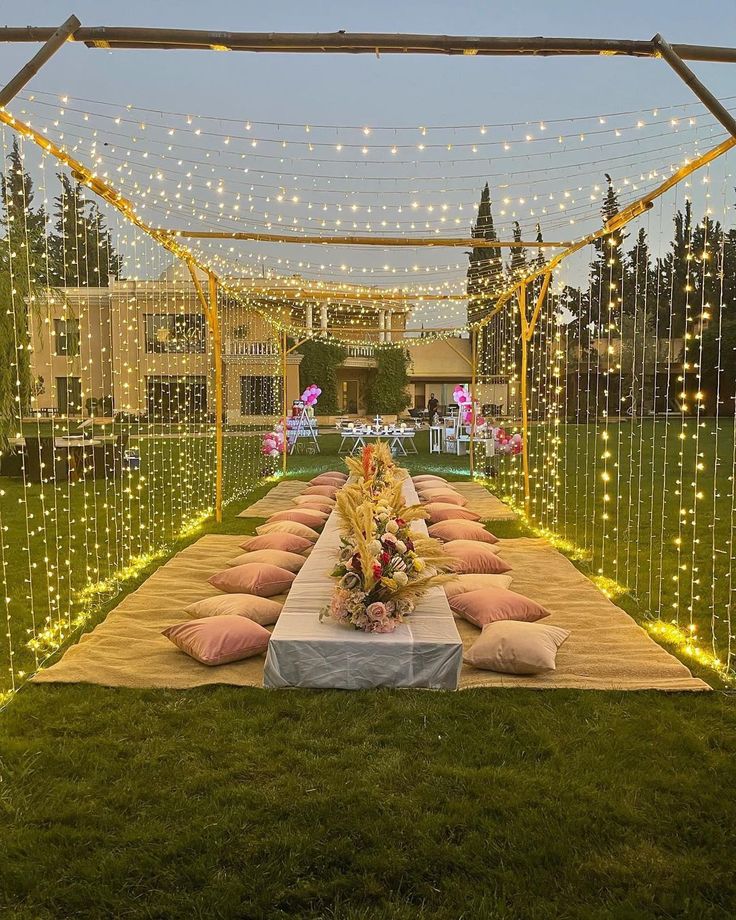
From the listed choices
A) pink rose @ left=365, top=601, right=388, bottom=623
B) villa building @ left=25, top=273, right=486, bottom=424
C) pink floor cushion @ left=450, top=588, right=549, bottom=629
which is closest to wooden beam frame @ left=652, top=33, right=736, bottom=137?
pink rose @ left=365, top=601, right=388, bottom=623

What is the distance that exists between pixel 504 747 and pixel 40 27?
372 cm

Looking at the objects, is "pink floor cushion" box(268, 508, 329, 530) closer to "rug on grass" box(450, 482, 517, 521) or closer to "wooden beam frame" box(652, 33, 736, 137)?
"rug on grass" box(450, 482, 517, 521)

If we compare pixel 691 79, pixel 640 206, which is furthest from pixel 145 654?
pixel 640 206

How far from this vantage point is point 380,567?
166 inches

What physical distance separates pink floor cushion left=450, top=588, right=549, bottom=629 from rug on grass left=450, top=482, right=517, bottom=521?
13.9ft

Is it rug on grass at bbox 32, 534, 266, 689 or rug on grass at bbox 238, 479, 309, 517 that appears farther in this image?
rug on grass at bbox 238, 479, 309, 517

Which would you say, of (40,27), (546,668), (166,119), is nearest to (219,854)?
(546,668)

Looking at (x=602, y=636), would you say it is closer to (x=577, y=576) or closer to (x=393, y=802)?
(x=577, y=576)

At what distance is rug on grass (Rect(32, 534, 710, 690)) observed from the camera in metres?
4.06

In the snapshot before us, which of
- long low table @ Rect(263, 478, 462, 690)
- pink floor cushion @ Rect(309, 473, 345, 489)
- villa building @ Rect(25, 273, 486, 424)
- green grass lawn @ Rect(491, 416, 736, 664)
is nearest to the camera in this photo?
long low table @ Rect(263, 478, 462, 690)

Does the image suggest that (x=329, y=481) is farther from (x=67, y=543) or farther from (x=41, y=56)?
(x=41, y=56)

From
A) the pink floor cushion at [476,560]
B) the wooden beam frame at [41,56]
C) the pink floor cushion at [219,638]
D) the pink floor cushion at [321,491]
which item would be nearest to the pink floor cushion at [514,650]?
the pink floor cushion at [219,638]

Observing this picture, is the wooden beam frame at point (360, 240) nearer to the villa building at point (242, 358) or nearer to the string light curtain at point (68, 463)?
the string light curtain at point (68, 463)

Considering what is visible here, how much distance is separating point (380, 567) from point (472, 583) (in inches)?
55.2
